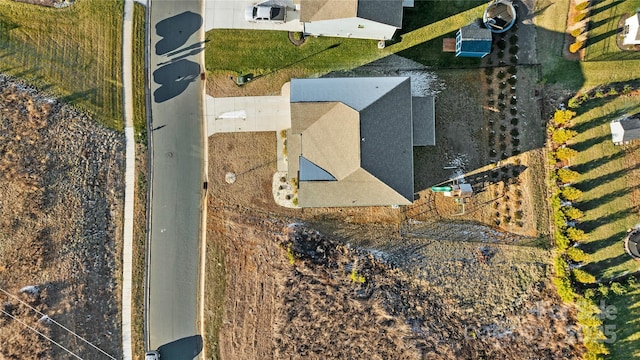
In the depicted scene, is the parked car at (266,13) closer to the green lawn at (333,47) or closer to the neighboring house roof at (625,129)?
the green lawn at (333,47)

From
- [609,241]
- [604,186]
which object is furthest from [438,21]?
[609,241]

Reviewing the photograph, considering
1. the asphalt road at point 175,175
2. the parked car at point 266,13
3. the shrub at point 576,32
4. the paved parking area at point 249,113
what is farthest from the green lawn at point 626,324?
the parked car at point 266,13

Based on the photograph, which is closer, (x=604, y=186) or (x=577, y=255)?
(x=577, y=255)

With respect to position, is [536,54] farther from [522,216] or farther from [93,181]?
[93,181]

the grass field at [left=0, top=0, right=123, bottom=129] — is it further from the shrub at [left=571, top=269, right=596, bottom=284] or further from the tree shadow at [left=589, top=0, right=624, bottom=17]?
the shrub at [left=571, top=269, right=596, bottom=284]


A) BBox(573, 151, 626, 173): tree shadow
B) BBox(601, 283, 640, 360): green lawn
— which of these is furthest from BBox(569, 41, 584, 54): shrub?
BBox(601, 283, 640, 360): green lawn

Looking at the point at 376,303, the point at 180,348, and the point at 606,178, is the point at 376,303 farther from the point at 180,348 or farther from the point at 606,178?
the point at 606,178
